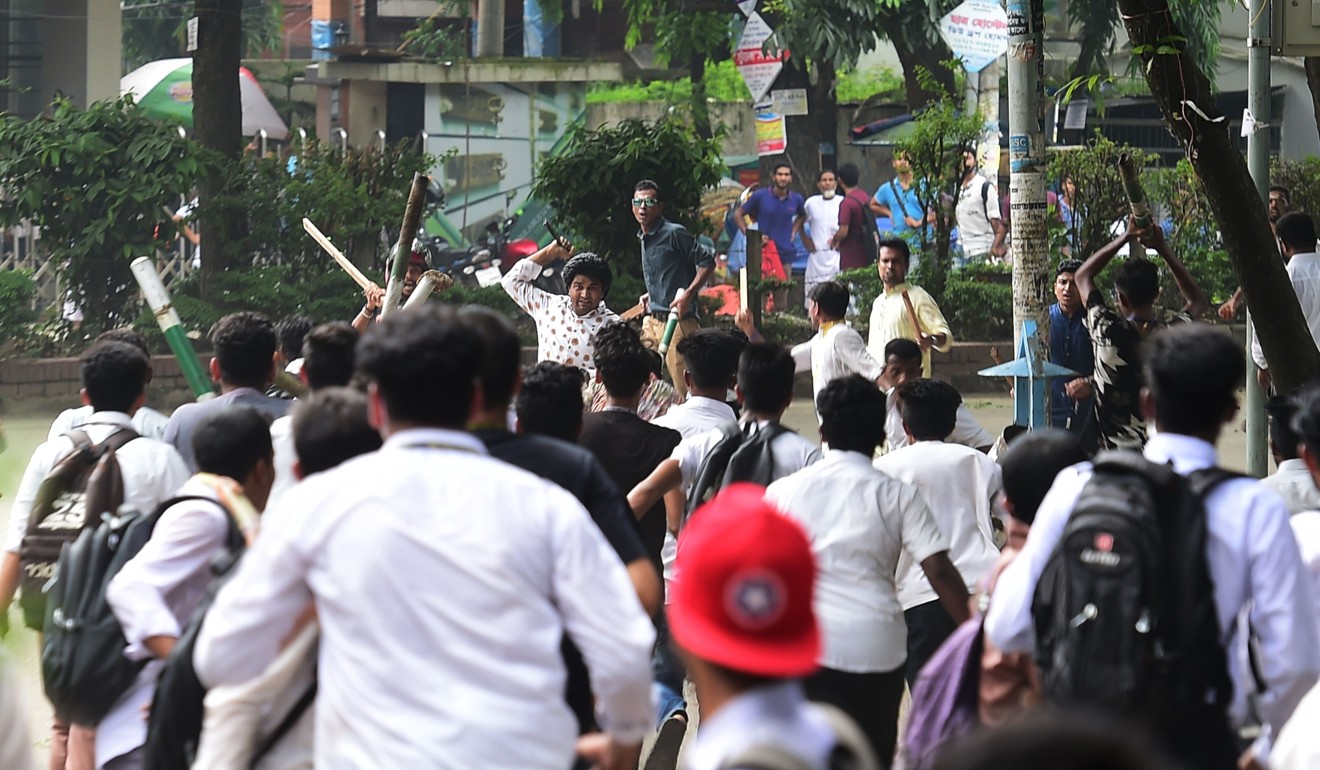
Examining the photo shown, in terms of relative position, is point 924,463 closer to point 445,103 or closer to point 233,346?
point 233,346

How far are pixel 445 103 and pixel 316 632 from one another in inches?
792

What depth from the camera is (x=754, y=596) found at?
89.7 inches

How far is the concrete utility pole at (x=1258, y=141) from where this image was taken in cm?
764

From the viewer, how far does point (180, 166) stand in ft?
48.3

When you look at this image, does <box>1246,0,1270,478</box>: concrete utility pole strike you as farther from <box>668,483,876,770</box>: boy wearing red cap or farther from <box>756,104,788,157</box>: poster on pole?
<box>756,104,788,157</box>: poster on pole

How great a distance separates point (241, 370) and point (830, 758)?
3246mm

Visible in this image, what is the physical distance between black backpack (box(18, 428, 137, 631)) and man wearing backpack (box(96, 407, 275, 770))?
0.64 m

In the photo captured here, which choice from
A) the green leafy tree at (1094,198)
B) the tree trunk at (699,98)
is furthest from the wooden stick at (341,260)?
the tree trunk at (699,98)

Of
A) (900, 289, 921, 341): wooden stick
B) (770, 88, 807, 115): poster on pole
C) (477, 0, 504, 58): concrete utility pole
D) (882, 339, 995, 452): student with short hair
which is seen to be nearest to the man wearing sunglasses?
(900, 289, 921, 341): wooden stick

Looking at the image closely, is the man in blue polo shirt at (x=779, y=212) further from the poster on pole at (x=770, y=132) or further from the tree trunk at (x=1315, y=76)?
A: the tree trunk at (x=1315, y=76)

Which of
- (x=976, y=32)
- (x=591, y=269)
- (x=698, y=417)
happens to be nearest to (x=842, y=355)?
(x=591, y=269)

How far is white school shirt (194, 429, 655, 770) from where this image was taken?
2.73 m

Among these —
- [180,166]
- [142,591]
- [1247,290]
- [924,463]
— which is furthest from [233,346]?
[180,166]

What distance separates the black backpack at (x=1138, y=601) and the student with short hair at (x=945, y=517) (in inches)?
81.0
